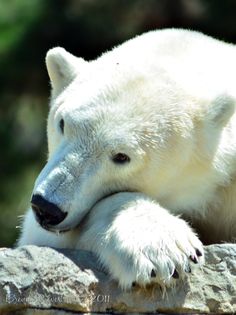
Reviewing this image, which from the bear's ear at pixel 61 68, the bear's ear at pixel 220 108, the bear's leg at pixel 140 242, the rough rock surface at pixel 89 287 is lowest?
the rough rock surface at pixel 89 287

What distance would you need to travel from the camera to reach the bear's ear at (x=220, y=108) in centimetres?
409

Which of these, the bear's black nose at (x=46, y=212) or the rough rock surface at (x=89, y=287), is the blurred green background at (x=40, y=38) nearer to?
the bear's black nose at (x=46, y=212)

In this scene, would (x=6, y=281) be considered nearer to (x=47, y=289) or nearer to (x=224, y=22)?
(x=47, y=289)

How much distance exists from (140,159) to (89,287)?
60 cm

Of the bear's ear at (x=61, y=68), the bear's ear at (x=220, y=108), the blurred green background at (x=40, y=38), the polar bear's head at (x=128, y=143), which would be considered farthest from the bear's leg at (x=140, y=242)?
the blurred green background at (x=40, y=38)

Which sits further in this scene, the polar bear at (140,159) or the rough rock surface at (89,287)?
the polar bear at (140,159)

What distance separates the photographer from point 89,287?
3.59 meters

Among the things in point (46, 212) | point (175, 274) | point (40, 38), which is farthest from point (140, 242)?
point (40, 38)

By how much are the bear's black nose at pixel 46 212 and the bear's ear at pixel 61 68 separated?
0.76 m

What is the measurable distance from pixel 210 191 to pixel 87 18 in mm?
7129

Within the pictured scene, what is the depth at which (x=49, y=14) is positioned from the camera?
438 inches

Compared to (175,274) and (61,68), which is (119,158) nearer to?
(175,274)

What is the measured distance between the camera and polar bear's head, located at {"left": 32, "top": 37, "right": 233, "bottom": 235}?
153 inches

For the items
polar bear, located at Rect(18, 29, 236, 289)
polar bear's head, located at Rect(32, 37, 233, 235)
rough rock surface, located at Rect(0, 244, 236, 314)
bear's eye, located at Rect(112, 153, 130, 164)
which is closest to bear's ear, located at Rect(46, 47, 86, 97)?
polar bear, located at Rect(18, 29, 236, 289)
